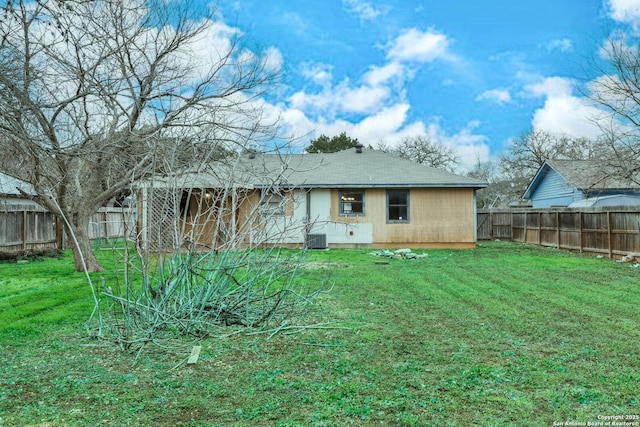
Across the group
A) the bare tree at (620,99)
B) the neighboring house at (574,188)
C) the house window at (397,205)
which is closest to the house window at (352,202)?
the house window at (397,205)

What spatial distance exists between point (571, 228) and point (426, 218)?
4.82 meters

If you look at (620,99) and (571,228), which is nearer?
(620,99)

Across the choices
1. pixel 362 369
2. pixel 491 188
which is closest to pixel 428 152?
pixel 491 188

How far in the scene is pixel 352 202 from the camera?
17.6 metres

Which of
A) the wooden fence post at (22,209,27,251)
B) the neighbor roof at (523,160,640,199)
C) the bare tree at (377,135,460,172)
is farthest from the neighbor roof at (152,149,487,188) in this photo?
the bare tree at (377,135,460,172)

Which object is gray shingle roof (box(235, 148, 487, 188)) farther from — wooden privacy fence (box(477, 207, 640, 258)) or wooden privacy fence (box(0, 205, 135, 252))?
wooden privacy fence (box(0, 205, 135, 252))

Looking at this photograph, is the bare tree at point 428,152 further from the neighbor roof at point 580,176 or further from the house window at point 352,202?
the house window at point 352,202

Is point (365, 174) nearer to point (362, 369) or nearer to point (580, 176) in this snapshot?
point (580, 176)

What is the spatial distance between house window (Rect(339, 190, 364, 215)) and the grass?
33.3ft

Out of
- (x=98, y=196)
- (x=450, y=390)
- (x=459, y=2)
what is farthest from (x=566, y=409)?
(x=459, y=2)

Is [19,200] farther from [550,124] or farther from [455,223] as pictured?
[550,124]

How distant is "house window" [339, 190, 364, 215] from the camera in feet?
57.7

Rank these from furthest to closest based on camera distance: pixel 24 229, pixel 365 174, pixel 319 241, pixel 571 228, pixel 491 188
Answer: pixel 491 188, pixel 365 174, pixel 319 241, pixel 571 228, pixel 24 229

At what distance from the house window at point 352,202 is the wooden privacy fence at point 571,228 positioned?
23.2 feet
